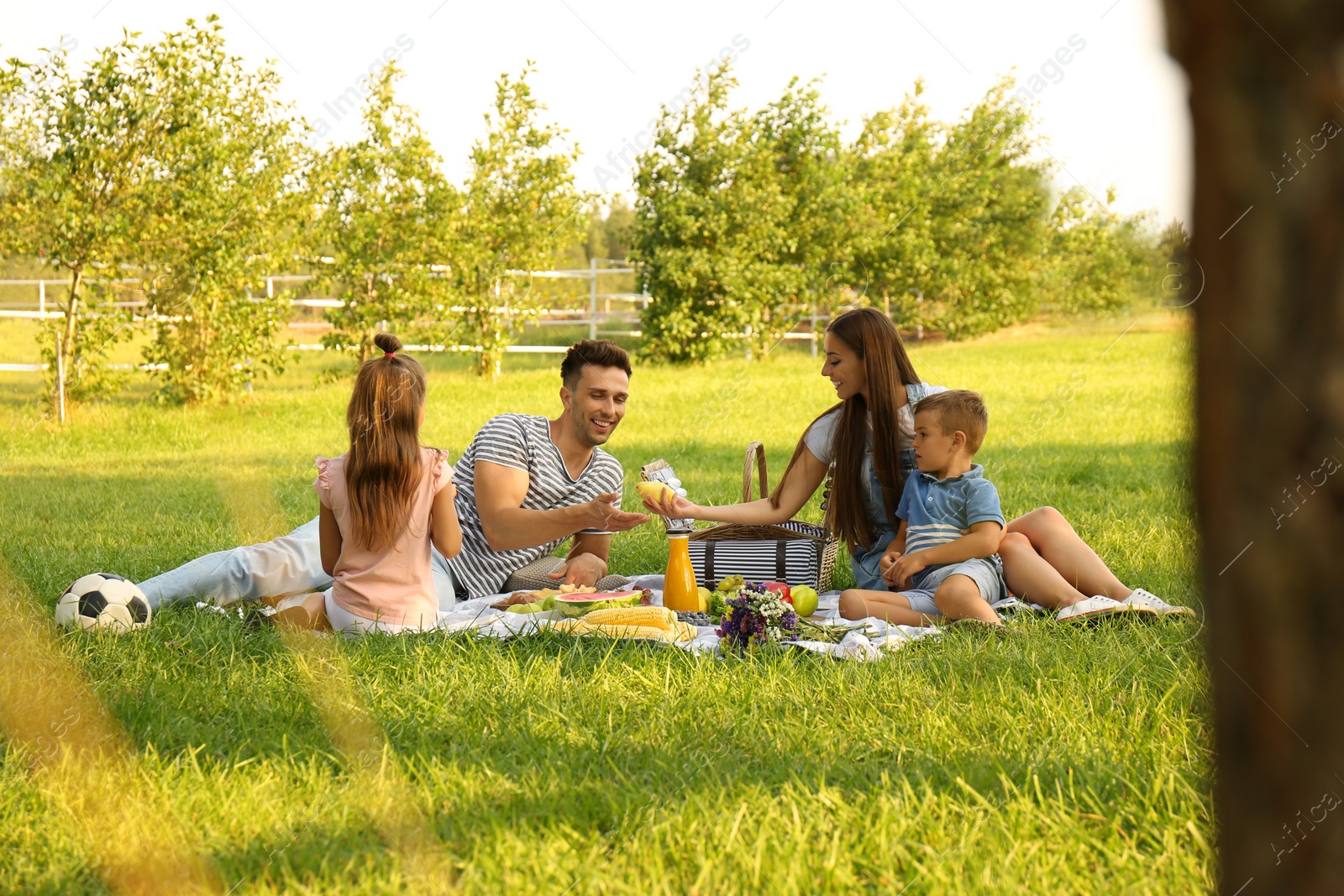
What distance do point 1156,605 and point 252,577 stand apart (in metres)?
3.62

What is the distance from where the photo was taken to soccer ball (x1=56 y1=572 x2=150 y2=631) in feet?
13.7

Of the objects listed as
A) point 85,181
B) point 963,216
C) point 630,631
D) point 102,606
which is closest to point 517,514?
point 630,631

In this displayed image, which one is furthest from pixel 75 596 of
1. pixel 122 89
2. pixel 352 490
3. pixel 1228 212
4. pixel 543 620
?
pixel 122 89

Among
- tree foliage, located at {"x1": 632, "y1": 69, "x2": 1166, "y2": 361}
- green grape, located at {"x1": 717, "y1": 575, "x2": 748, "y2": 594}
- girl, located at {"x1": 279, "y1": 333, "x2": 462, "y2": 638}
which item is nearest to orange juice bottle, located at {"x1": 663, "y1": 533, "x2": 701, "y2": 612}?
green grape, located at {"x1": 717, "y1": 575, "x2": 748, "y2": 594}

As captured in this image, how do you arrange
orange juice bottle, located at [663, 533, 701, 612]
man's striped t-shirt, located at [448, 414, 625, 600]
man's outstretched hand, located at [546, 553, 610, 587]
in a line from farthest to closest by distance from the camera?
man's outstretched hand, located at [546, 553, 610, 587] → man's striped t-shirt, located at [448, 414, 625, 600] → orange juice bottle, located at [663, 533, 701, 612]

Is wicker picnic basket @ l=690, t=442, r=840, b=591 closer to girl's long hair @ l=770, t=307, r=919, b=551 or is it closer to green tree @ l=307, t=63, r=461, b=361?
girl's long hair @ l=770, t=307, r=919, b=551

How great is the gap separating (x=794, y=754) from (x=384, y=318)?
12.8m

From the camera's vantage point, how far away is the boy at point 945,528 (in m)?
4.56

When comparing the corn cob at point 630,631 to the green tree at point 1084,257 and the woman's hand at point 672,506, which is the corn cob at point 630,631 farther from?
the green tree at point 1084,257

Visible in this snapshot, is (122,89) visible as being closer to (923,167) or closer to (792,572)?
(792,572)

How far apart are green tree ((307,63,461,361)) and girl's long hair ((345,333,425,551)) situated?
1093 cm

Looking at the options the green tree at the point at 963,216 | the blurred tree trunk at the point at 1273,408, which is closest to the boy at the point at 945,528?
the blurred tree trunk at the point at 1273,408

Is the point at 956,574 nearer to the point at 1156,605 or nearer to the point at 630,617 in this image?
the point at 1156,605

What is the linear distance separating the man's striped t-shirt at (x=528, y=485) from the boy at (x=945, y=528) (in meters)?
1.29
